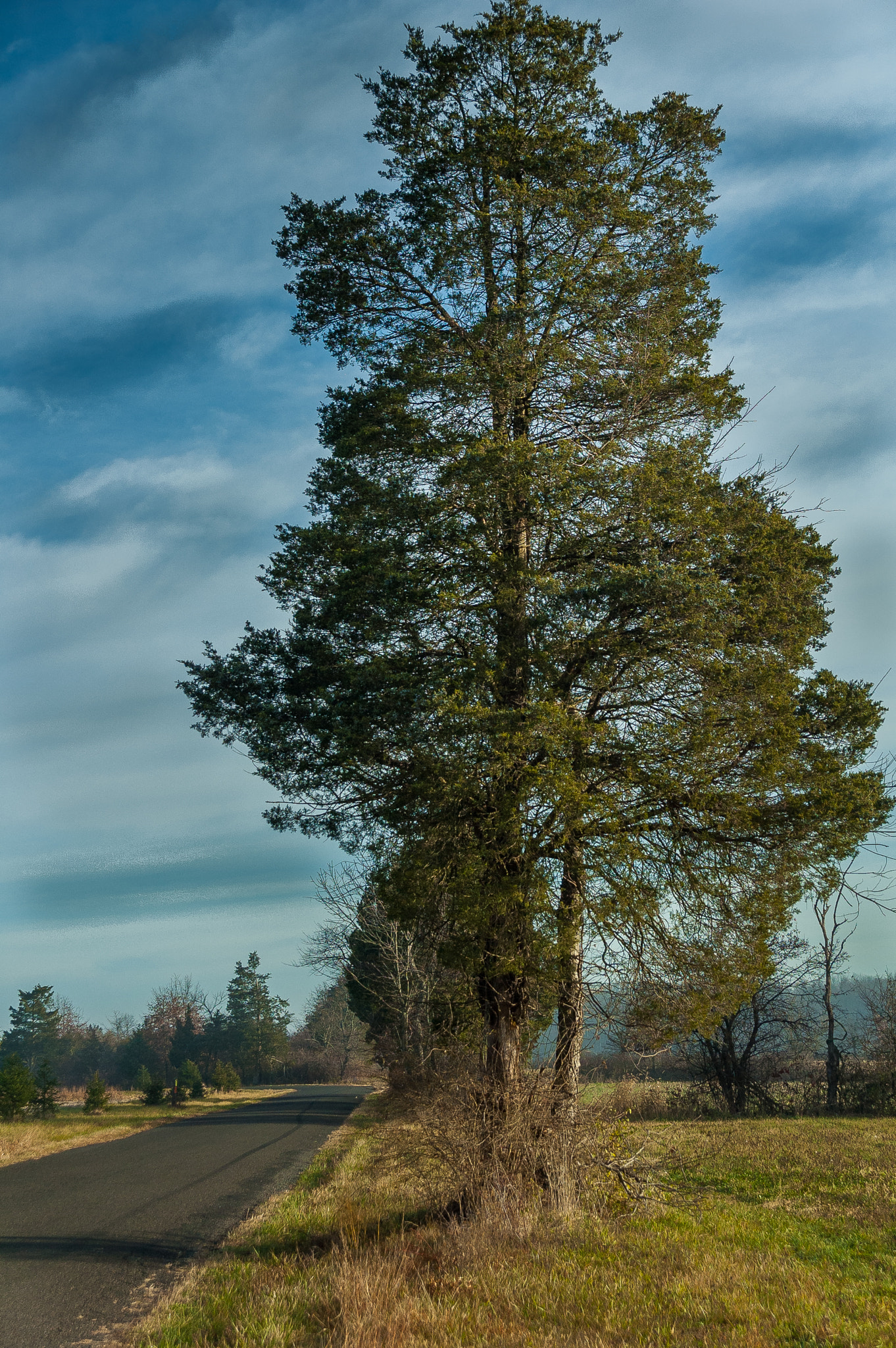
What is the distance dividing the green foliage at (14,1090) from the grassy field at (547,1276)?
17.6 metres

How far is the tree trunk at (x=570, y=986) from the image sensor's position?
836 cm

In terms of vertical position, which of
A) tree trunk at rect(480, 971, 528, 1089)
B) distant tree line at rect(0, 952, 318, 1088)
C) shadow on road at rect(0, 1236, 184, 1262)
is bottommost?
distant tree line at rect(0, 952, 318, 1088)

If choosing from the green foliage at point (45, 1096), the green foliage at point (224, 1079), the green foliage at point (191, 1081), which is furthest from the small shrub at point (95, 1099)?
the green foliage at point (224, 1079)

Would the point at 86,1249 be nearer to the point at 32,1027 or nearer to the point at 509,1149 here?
the point at 509,1149

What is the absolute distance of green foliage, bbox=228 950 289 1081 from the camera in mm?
76500

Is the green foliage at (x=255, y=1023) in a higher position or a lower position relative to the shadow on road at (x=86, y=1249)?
lower

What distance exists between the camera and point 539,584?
846cm

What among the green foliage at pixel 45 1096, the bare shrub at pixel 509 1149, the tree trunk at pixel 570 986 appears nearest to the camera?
the bare shrub at pixel 509 1149

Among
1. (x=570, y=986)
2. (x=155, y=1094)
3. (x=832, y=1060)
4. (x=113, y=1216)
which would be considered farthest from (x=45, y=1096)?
(x=570, y=986)

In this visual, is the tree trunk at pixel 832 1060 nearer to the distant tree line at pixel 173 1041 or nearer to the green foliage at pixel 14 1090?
the green foliage at pixel 14 1090

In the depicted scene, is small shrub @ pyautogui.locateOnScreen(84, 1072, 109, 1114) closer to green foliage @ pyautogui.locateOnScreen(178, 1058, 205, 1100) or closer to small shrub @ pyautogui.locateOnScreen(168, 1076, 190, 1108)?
small shrub @ pyautogui.locateOnScreen(168, 1076, 190, 1108)

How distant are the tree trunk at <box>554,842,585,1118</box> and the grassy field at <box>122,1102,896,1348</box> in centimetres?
109

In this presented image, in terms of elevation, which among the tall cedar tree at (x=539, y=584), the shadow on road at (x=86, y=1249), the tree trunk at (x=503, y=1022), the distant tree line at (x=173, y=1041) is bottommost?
the distant tree line at (x=173, y=1041)

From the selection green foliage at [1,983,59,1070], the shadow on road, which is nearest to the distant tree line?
green foliage at [1,983,59,1070]
